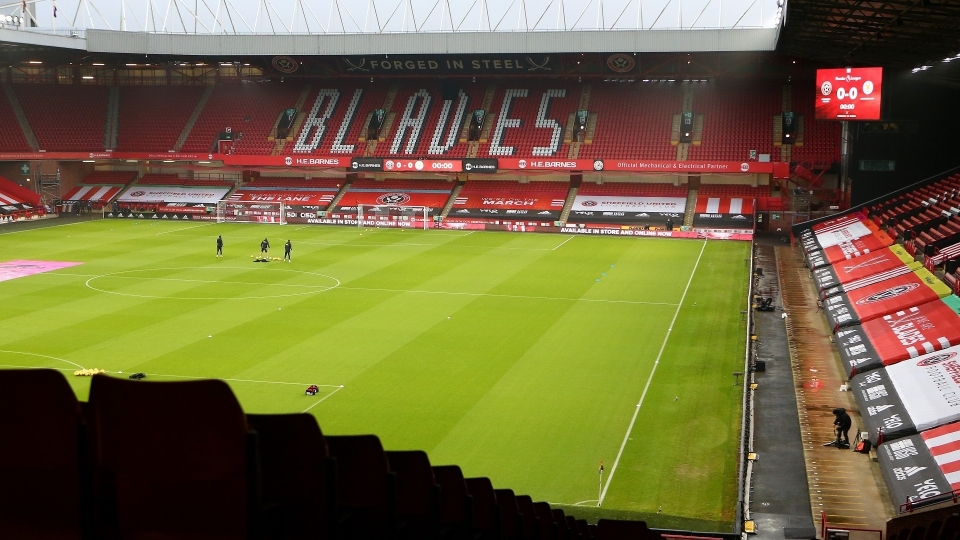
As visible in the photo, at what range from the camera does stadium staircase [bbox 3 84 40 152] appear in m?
71.2

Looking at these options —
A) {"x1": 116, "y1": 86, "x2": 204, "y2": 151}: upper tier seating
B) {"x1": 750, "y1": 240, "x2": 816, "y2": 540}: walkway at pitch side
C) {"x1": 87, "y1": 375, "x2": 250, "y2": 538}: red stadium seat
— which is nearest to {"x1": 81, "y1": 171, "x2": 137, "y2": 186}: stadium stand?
{"x1": 116, "y1": 86, "x2": 204, "y2": 151}: upper tier seating

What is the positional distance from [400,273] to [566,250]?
1247 cm

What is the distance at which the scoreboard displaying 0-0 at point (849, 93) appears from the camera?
44875mm

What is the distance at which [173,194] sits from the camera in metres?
71.9

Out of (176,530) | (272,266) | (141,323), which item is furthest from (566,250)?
(176,530)

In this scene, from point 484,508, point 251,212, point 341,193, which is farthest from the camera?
point 341,193

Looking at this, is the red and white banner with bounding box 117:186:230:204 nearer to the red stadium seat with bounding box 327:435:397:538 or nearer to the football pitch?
the football pitch

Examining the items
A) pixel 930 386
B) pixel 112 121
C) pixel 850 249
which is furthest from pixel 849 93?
pixel 112 121

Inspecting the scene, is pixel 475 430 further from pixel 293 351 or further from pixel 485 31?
pixel 485 31

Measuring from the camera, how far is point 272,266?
152ft

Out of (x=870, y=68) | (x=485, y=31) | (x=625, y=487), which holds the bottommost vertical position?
(x=625, y=487)

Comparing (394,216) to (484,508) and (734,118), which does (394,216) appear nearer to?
(734,118)

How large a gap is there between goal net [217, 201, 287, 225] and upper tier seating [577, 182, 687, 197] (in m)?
20.8

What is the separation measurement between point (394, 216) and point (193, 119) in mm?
21278
